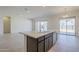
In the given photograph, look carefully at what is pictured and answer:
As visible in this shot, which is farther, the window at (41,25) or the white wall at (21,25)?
the white wall at (21,25)

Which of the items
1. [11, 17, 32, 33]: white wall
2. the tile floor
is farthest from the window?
the tile floor

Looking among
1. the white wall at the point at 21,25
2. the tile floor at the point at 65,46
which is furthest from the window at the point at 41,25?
the tile floor at the point at 65,46

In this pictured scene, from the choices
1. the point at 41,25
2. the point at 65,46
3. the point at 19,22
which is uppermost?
the point at 19,22

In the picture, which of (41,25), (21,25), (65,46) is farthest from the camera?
(21,25)

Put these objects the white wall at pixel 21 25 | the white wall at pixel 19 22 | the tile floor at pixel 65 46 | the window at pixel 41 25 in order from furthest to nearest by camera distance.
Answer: the white wall at pixel 21 25 → the white wall at pixel 19 22 → the window at pixel 41 25 → the tile floor at pixel 65 46

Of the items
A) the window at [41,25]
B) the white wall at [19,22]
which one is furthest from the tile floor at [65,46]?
the white wall at [19,22]

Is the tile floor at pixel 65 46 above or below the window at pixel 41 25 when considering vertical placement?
below

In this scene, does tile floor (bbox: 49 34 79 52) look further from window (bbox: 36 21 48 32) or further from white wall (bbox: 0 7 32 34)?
white wall (bbox: 0 7 32 34)

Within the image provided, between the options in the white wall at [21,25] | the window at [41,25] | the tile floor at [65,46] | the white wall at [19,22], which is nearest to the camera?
the tile floor at [65,46]

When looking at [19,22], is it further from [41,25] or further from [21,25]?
[41,25]

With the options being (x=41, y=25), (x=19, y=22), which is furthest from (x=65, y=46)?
(x=19, y=22)

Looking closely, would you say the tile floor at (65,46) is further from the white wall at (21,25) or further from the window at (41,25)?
the white wall at (21,25)
